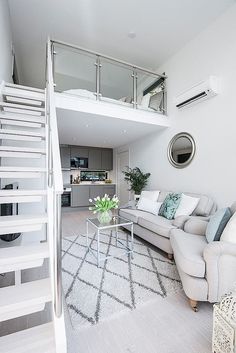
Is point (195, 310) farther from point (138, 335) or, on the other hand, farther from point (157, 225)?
point (157, 225)

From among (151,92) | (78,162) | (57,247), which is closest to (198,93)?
(151,92)

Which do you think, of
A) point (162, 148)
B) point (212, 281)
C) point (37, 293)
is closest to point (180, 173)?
point (162, 148)

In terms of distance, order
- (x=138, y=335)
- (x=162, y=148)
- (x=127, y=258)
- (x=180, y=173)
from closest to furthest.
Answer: (x=138, y=335)
(x=127, y=258)
(x=180, y=173)
(x=162, y=148)

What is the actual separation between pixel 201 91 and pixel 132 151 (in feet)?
9.55

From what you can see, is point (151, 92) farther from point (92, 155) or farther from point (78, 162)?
point (78, 162)

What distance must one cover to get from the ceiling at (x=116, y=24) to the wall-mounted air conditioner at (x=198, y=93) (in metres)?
1.14

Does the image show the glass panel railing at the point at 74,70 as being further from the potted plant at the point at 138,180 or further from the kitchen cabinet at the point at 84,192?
the kitchen cabinet at the point at 84,192

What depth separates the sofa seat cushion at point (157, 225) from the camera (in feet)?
8.73

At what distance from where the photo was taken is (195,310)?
1643 mm

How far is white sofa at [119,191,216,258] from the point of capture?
105 inches

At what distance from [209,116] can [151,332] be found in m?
3.30

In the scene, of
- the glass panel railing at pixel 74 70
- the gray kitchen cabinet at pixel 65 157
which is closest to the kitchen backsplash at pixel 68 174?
the gray kitchen cabinet at pixel 65 157

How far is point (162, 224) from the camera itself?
2.79 meters

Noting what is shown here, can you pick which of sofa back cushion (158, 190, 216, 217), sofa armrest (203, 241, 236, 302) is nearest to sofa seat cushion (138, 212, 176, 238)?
sofa back cushion (158, 190, 216, 217)
